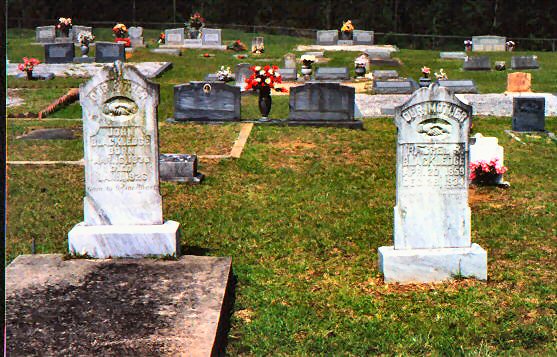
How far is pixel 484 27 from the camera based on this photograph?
67.0m

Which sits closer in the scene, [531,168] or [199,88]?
[531,168]

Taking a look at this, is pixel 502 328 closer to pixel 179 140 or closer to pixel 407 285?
pixel 407 285

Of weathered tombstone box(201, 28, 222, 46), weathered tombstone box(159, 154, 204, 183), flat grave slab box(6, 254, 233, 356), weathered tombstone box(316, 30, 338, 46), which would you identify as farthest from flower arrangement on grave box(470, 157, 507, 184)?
weathered tombstone box(316, 30, 338, 46)

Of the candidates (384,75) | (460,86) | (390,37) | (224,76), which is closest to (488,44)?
(384,75)

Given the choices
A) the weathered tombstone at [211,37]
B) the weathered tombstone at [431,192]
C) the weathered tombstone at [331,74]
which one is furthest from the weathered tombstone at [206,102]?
the weathered tombstone at [211,37]

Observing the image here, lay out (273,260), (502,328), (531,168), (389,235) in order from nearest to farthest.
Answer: (502,328)
(273,260)
(389,235)
(531,168)

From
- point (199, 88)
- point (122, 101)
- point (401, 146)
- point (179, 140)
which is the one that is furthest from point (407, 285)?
point (199, 88)

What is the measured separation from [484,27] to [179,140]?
54095 millimetres

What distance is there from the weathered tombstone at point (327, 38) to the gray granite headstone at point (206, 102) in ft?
85.1

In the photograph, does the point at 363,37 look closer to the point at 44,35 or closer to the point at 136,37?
the point at 136,37

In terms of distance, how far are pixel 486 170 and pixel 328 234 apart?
3.63 meters

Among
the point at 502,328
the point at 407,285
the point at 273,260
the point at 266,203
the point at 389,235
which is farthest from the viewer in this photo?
the point at 266,203

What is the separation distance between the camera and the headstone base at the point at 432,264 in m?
8.59

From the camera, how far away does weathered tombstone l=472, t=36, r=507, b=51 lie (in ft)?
141
